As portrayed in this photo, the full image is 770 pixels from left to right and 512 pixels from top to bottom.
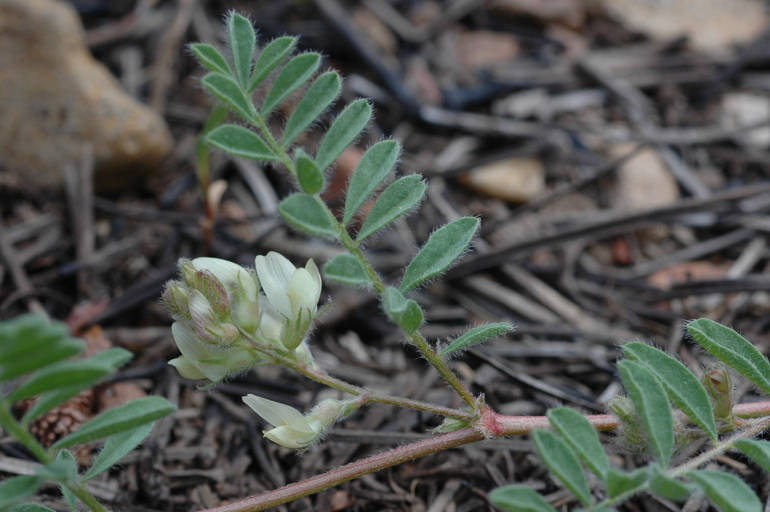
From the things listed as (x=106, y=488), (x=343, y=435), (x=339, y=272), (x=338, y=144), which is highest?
(x=338, y=144)

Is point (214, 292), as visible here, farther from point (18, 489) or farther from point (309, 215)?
point (18, 489)

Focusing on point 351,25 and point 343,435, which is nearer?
point 343,435

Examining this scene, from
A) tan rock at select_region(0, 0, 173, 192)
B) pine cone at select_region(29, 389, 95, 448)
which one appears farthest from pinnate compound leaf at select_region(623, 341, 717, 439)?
tan rock at select_region(0, 0, 173, 192)

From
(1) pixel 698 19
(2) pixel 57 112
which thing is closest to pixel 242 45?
(2) pixel 57 112

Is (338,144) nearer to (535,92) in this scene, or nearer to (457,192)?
(457,192)

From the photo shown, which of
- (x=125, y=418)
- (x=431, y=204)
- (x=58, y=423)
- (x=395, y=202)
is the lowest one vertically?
(x=58, y=423)

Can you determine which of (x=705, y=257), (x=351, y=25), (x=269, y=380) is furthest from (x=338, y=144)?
(x=351, y=25)

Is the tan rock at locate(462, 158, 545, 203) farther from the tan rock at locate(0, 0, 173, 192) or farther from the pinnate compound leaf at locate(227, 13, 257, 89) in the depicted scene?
the pinnate compound leaf at locate(227, 13, 257, 89)
